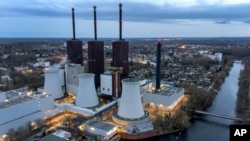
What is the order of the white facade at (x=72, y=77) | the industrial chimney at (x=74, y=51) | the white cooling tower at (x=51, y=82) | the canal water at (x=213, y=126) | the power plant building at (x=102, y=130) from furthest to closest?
the industrial chimney at (x=74, y=51)
the white facade at (x=72, y=77)
the white cooling tower at (x=51, y=82)
the canal water at (x=213, y=126)
the power plant building at (x=102, y=130)

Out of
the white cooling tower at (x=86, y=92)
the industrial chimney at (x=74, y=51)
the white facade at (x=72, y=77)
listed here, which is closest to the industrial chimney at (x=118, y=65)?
the white cooling tower at (x=86, y=92)

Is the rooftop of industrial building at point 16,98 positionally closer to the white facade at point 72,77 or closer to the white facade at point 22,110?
the white facade at point 22,110

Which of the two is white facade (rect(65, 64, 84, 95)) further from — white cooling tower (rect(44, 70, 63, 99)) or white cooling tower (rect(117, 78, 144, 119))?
white cooling tower (rect(117, 78, 144, 119))

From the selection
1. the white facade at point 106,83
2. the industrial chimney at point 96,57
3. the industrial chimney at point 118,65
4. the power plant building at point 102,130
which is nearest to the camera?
the power plant building at point 102,130

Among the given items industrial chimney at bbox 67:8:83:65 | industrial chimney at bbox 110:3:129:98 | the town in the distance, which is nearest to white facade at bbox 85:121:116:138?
the town in the distance

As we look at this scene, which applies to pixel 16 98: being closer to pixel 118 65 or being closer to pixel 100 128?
pixel 100 128

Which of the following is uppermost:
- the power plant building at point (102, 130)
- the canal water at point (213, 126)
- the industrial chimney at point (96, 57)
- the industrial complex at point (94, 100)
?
the industrial chimney at point (96, 57)

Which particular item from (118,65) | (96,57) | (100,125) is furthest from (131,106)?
(96,57)

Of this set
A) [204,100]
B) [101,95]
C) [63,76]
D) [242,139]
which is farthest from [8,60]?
[242,139]
